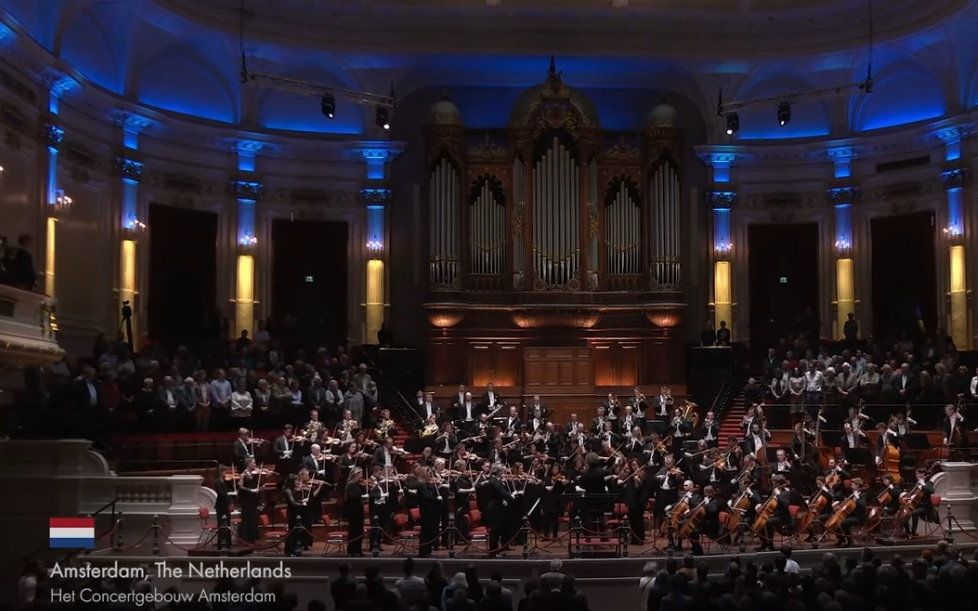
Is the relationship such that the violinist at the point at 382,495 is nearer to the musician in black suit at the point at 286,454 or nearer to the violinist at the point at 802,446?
the musician in black suit at the point at 286,454

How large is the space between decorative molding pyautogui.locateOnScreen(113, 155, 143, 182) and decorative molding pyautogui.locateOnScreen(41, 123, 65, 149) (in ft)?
7.42

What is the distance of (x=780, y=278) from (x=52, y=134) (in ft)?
52.2

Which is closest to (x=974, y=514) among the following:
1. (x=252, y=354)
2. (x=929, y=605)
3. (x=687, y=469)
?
(x=687, y=469)

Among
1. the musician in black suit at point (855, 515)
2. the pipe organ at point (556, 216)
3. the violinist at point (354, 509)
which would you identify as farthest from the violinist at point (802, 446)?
the violinist at point (354, 509)

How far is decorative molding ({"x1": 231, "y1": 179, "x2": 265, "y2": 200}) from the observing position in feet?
80.5

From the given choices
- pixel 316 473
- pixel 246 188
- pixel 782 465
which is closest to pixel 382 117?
pixel 246 188

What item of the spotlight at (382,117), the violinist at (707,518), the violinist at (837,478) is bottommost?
the violinist at (707,518)

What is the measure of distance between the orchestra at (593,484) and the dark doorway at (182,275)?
20.6 feet

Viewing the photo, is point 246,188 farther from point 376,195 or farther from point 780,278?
point 780,278

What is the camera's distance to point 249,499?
50.2ft

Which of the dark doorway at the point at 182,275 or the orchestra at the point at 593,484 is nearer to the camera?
the orchestra at the point at 593,484

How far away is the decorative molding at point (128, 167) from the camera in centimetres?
2227

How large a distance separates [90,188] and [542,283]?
369 inches

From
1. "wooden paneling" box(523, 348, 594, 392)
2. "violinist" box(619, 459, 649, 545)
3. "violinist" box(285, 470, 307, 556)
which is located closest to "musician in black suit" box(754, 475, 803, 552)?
"violinist" box(619, 459, 649, 545)
